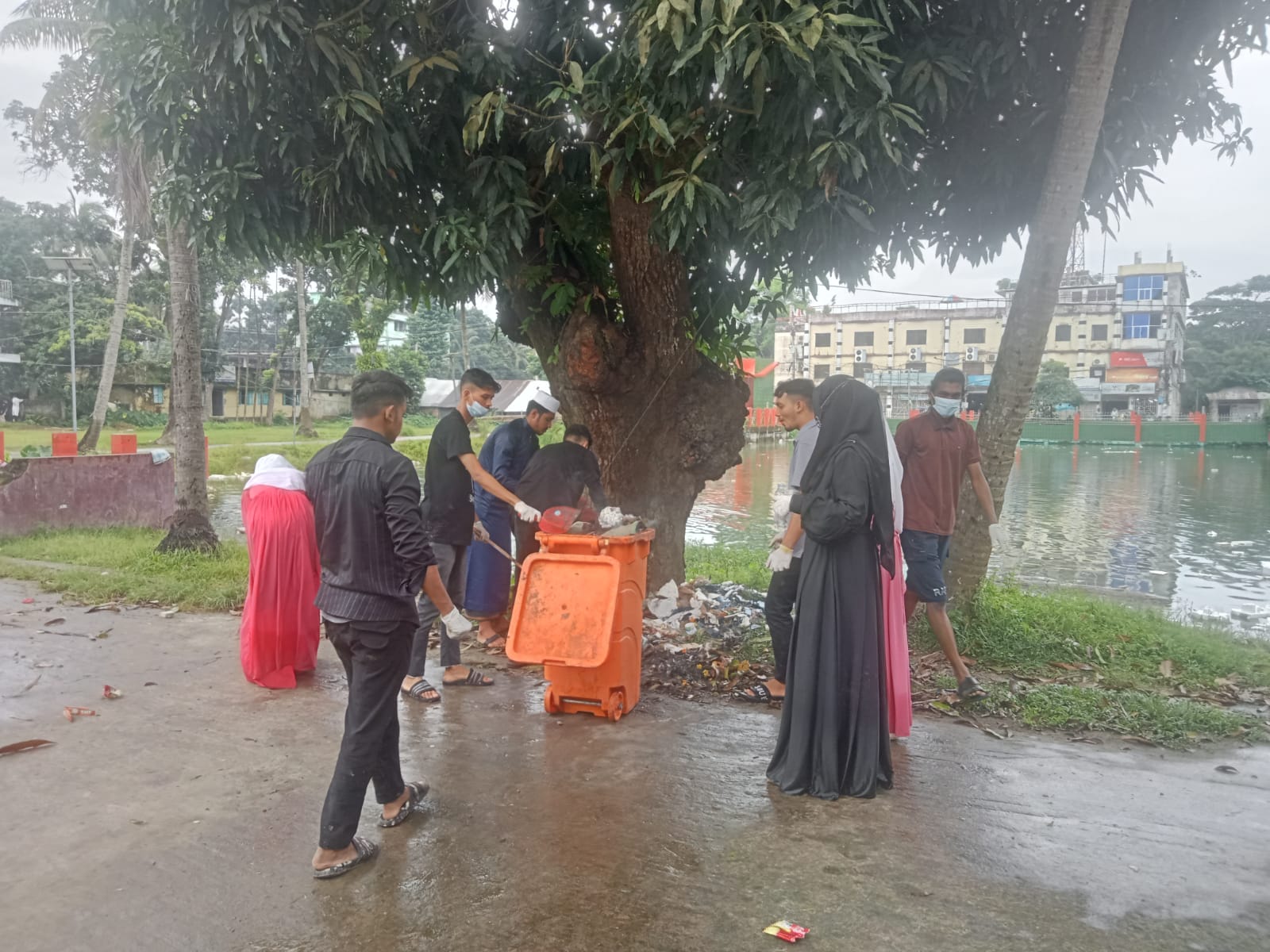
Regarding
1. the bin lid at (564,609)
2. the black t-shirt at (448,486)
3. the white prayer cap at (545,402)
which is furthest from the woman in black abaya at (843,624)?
the white prayer cap at (545,402)

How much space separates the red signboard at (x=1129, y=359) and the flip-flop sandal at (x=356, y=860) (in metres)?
61.7

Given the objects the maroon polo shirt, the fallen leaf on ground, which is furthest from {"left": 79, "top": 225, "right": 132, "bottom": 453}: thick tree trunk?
the maroon polo shirt

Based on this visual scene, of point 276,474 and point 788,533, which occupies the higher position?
point 276,474

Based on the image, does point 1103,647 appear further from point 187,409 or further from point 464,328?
point 464,328

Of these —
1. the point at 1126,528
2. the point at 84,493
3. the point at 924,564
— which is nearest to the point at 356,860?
the point at 924,564

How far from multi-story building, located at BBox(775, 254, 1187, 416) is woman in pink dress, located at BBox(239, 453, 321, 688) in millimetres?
45926

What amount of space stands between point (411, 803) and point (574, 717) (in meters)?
1.34

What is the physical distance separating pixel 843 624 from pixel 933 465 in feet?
5.30

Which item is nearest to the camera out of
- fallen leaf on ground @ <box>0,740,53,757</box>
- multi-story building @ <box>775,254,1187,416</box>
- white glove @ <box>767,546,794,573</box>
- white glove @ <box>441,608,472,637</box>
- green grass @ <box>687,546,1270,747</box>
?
white glove @ <box>441,608,472,637</box>

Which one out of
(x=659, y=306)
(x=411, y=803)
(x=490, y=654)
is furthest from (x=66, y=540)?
(x=411, y=803)

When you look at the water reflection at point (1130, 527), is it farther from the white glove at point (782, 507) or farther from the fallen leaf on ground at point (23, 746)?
the fallen leaf on ground at point (23, 746)

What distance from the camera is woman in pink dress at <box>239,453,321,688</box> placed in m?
5.10

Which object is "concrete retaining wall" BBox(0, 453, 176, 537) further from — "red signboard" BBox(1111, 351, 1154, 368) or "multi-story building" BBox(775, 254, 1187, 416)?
"red signboard" BBox(1111, 351, 1154, 368)

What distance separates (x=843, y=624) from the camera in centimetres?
372
